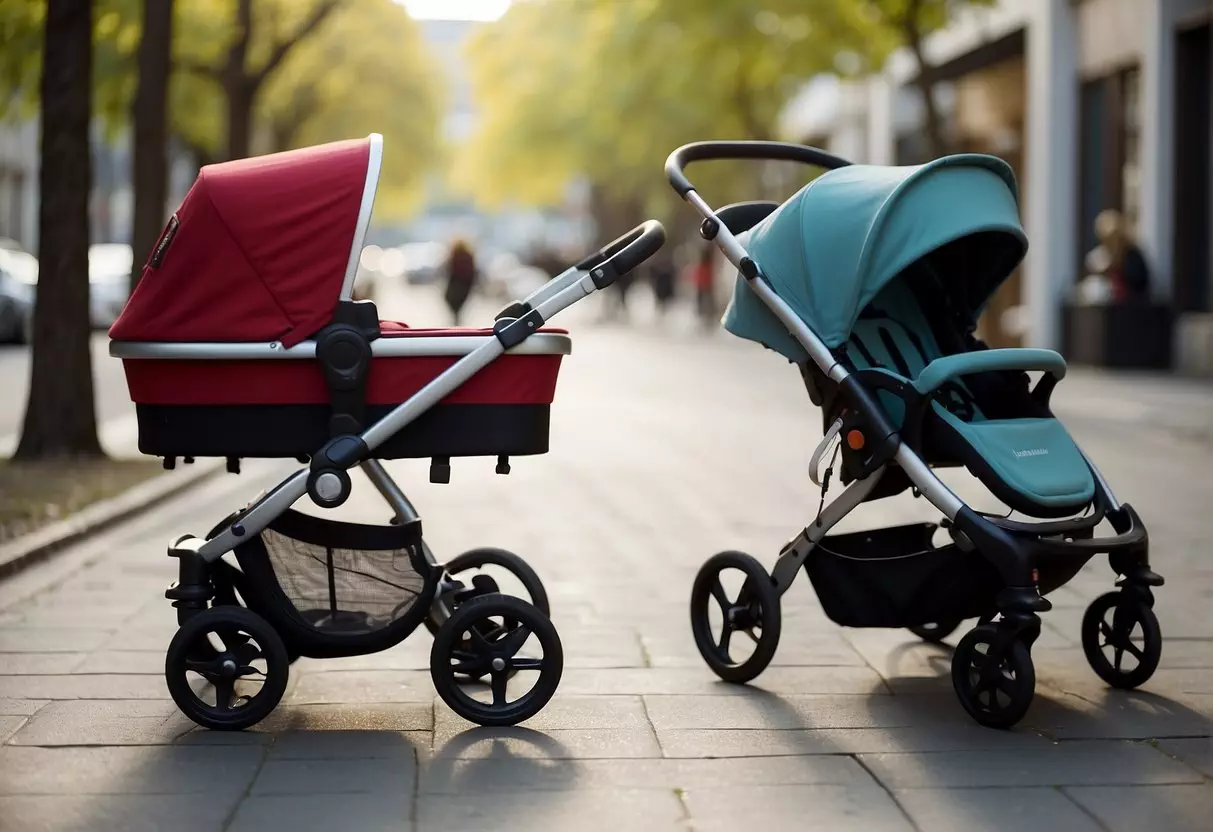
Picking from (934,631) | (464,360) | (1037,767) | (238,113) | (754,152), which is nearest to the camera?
(1037,767)

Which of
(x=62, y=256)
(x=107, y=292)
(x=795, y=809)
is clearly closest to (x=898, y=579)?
(x=795, y=809)

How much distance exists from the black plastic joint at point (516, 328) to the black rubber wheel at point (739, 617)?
1.16 m

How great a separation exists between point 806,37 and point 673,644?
22.3 metres

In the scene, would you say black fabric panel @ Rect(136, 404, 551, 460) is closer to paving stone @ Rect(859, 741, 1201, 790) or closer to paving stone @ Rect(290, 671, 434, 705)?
paving stone @ Rect(290, 671, 434, 705)

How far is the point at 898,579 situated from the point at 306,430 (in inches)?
74.8

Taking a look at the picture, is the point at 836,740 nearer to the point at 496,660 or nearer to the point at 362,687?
the point at 496,660

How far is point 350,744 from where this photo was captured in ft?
18.0

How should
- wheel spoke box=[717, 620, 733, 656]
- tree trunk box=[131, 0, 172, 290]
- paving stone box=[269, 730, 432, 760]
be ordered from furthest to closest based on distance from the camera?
1. tree trunk box=[131, 0, 172, 290]
2. wheel spoke box=[717, 620, 733, 656]
3. paving stone box=[269, 730, 432, 760]

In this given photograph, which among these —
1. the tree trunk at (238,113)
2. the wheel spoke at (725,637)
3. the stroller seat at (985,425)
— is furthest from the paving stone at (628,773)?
the tree trunk at (238,113)

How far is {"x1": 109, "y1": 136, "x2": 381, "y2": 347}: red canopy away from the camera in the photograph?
558cm

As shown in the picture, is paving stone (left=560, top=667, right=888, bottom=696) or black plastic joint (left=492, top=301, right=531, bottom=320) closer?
black plastic joint (left=492, top=301, right=531, bottom=320)

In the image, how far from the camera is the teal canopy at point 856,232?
597cm

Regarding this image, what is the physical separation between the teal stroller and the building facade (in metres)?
16.4

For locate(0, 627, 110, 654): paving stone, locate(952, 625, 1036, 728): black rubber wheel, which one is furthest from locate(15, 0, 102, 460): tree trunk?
locate(952, 625, 1036, 728): black rubber wheel
